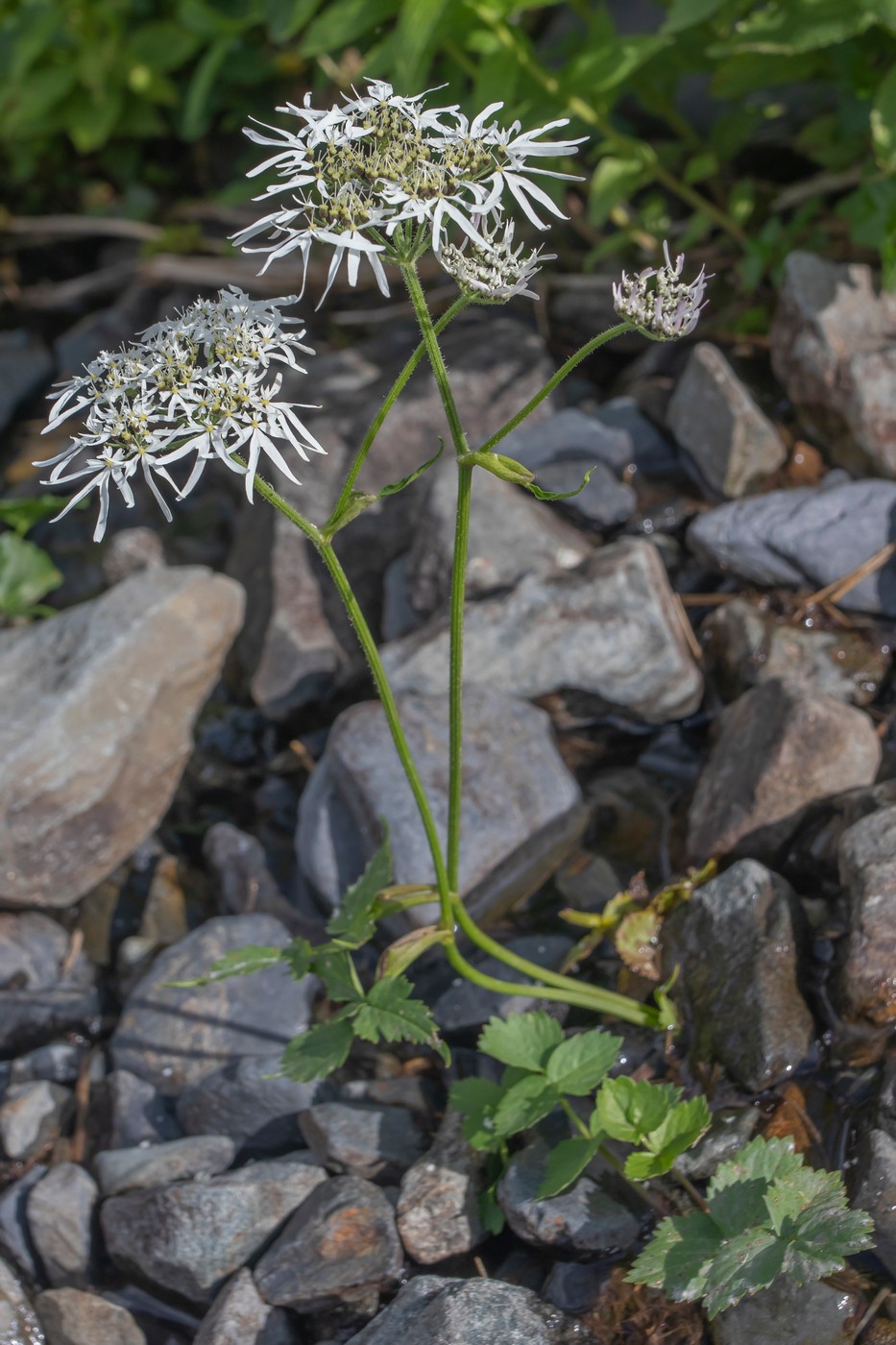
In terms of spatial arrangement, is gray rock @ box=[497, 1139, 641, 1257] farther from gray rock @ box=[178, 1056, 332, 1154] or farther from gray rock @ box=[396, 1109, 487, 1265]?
gray rock @ box=[178, 1056, 332, 1154]

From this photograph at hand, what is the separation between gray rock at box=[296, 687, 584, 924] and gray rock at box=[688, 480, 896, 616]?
105cm

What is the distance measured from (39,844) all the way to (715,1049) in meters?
2.41

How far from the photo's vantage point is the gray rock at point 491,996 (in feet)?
11.9

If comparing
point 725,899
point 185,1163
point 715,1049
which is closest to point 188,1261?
point 185,1163

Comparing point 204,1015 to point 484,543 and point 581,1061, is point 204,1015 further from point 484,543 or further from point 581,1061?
point 484,543

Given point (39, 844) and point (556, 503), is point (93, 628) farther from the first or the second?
point (556, 503)

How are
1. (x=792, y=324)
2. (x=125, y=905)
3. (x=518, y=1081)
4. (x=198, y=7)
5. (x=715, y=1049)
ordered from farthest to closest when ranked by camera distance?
1. (x=198, y=7)
2. (x=792, y=324)
3. (x=125, y=905)
4. (x=715, y=1049)
5. (x=518, y=1081)

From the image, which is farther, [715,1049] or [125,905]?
[125,905]

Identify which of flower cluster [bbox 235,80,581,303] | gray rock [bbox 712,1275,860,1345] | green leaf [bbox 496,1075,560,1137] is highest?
flower cluster [bbox 235,80,581,303]

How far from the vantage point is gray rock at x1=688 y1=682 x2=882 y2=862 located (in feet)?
12.4

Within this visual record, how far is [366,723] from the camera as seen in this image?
4148mm

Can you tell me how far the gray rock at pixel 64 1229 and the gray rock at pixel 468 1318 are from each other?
36.2 inches

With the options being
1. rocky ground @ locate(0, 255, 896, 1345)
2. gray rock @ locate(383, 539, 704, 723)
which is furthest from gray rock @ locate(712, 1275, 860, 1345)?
gray rock @ locate(383, 539, 704, 723)

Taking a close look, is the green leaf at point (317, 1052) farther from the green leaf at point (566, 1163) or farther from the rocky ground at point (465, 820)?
the green leaf at point (566, 1163)
